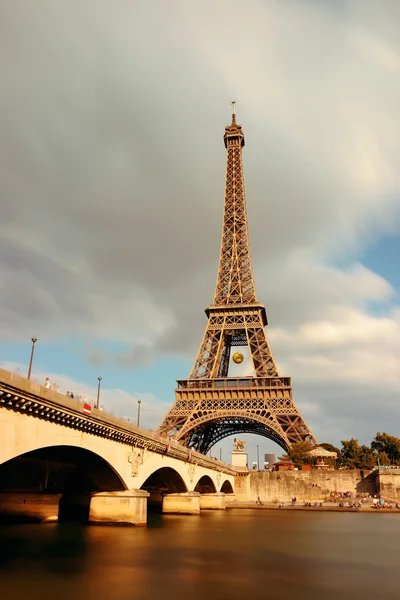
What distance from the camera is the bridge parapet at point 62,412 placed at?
1841cm

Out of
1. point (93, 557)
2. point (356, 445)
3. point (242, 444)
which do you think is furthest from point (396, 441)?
point (93, 557)

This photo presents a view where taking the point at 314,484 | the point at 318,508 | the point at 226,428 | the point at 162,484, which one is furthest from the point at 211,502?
the point at 226,428

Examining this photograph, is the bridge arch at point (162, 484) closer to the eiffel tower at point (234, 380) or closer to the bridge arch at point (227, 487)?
the eiffel tower at point (234, 380)

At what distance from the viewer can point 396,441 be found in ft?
296

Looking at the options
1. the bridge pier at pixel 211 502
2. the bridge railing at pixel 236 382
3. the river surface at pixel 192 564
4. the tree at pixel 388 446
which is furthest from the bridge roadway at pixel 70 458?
the tree at pixel 388 446

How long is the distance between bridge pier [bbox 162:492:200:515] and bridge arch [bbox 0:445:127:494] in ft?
52.8

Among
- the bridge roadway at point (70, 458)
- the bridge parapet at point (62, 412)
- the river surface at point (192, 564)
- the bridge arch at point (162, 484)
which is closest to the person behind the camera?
the river surface at point (192, 564)

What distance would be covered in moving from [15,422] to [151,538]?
13.5 meters

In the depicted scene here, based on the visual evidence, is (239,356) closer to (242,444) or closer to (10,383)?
(242,444)

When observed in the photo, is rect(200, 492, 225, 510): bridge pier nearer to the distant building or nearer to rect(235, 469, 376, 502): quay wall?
rect(235, 469, 376, 502): quay wall

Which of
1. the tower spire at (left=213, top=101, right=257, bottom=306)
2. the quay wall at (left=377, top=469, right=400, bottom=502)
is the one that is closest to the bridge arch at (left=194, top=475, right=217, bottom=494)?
the quay wall at (left=377, top=469, right=400, bottom=502)

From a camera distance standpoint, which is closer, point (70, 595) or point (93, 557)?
point (70, 595)

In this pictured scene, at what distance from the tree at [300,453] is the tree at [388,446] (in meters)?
22.9

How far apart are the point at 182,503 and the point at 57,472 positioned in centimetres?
1994
